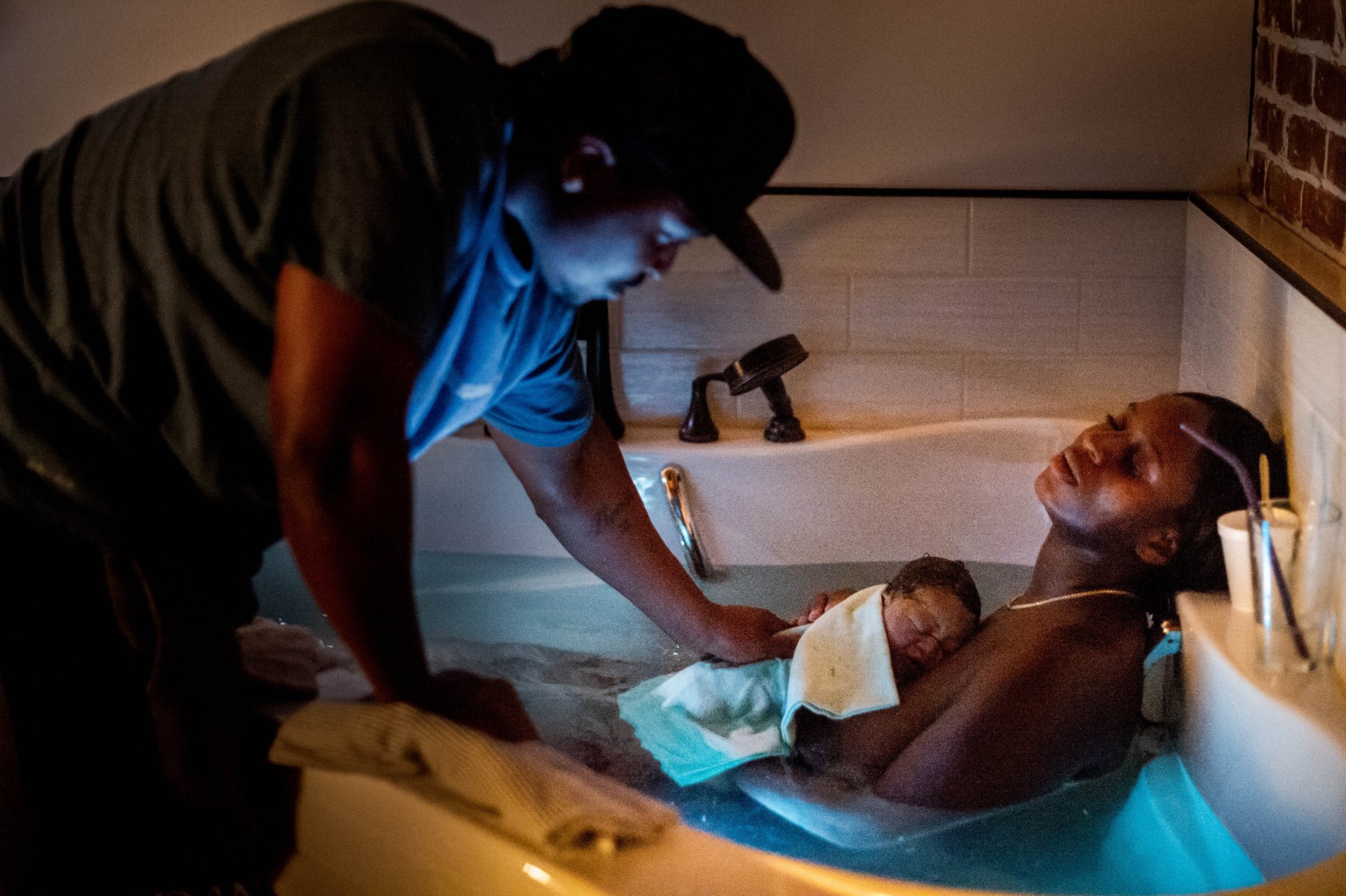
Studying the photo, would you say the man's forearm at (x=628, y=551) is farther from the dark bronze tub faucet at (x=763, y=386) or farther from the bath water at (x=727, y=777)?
the dark bronze tub faucet at (x=763, y=386)

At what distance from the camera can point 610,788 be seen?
2.40 feet

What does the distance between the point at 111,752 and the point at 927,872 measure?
58 centimetres

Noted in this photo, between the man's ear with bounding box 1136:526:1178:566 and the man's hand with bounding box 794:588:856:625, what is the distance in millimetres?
272

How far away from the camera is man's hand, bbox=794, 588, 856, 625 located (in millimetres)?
1200

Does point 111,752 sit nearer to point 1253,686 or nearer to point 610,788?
point 610,788

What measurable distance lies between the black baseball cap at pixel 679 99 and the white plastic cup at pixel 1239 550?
55 centimetres

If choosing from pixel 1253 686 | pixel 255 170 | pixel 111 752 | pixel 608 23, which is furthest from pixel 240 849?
pixel 1253 686

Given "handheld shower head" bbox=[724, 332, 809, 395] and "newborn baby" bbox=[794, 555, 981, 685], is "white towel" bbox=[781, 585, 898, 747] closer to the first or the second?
"newborn baby" bbox=[794, 555, 981, 685]

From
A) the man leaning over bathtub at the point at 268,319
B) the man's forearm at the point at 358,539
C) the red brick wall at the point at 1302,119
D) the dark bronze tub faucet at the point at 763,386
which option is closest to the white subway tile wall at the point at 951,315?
the dark bronze tub faucet at the point at 763,386

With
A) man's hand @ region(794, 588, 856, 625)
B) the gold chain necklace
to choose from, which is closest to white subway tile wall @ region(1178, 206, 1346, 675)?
the gold chain necklace

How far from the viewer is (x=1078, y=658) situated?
1.09 metres

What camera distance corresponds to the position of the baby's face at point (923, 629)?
3.71 ft

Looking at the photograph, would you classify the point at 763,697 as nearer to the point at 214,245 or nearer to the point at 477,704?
the point at 477,704

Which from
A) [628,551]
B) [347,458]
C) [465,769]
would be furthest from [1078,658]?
[347,458]
